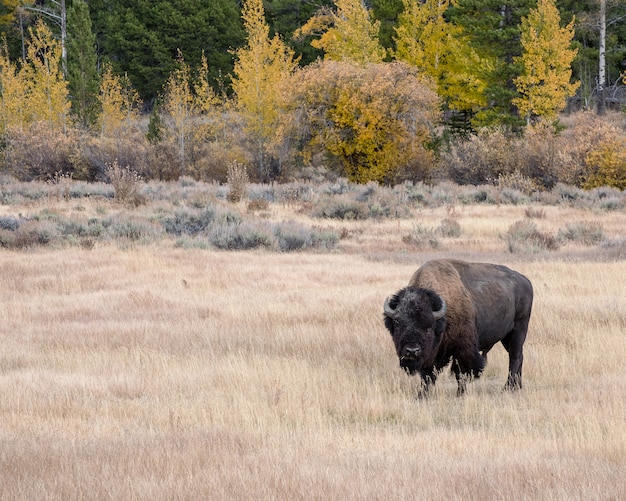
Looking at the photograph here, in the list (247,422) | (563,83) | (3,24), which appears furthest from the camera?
(3,24)

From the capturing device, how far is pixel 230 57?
2152 inches

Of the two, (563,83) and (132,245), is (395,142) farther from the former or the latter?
(132,245)

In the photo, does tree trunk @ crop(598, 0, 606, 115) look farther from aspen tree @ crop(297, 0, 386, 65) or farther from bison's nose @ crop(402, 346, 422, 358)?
bison's nose @ crop(402, 346, 422, 358)

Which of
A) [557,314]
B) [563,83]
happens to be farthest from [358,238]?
[563,83]

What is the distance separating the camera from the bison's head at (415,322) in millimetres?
7152

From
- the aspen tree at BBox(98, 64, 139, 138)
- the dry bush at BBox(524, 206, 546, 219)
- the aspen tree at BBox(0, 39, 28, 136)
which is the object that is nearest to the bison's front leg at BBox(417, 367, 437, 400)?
the dry bush at BBox(524, 206, 546, 219)

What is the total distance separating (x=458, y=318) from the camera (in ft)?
25.6

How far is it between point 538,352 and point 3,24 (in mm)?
58559

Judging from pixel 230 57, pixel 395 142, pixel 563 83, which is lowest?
pixel 395 142

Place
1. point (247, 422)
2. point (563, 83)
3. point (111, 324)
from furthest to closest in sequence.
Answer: point (563, 83) → point (111, 324) → point (247, 422)

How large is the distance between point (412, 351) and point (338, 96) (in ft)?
95.4

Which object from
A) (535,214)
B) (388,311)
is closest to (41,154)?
(535,214)

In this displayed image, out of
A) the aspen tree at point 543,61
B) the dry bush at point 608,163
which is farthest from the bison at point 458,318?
the aspen tree at point 543,61

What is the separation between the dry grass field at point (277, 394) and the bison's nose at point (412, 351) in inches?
18.6
